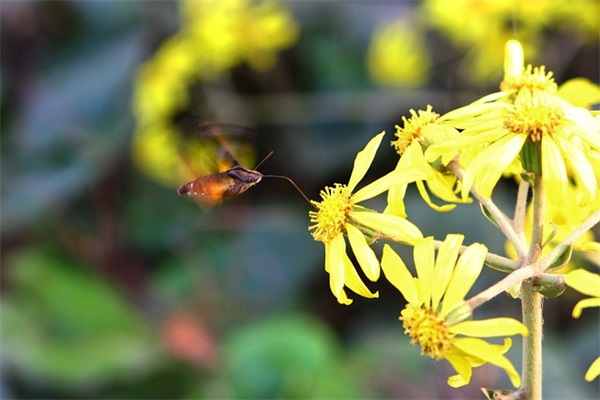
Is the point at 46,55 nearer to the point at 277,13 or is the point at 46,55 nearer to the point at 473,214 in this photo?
the point at 277,13

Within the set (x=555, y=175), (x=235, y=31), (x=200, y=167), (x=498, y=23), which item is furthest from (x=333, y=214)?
(x=235, y=31)

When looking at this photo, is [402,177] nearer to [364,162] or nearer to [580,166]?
[364,162]

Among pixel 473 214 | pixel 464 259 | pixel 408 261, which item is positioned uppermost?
pixel 473 214

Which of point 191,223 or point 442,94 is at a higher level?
point 442,94

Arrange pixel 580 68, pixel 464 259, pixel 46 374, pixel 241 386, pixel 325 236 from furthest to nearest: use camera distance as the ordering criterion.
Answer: pixel 580 68, pixel 46 374, pixel 241 386, pixel 325 236, pixel 464 259

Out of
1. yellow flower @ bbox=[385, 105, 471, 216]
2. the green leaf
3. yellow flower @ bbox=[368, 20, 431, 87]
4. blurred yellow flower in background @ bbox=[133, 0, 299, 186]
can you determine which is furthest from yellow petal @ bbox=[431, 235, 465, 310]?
yellow flower @ bbox=[368, 20, 431, 87]

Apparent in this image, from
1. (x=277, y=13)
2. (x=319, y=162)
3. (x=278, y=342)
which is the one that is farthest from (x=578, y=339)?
(x=277, y=13)

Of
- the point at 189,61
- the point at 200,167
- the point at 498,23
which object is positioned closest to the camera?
the point at 200,167
